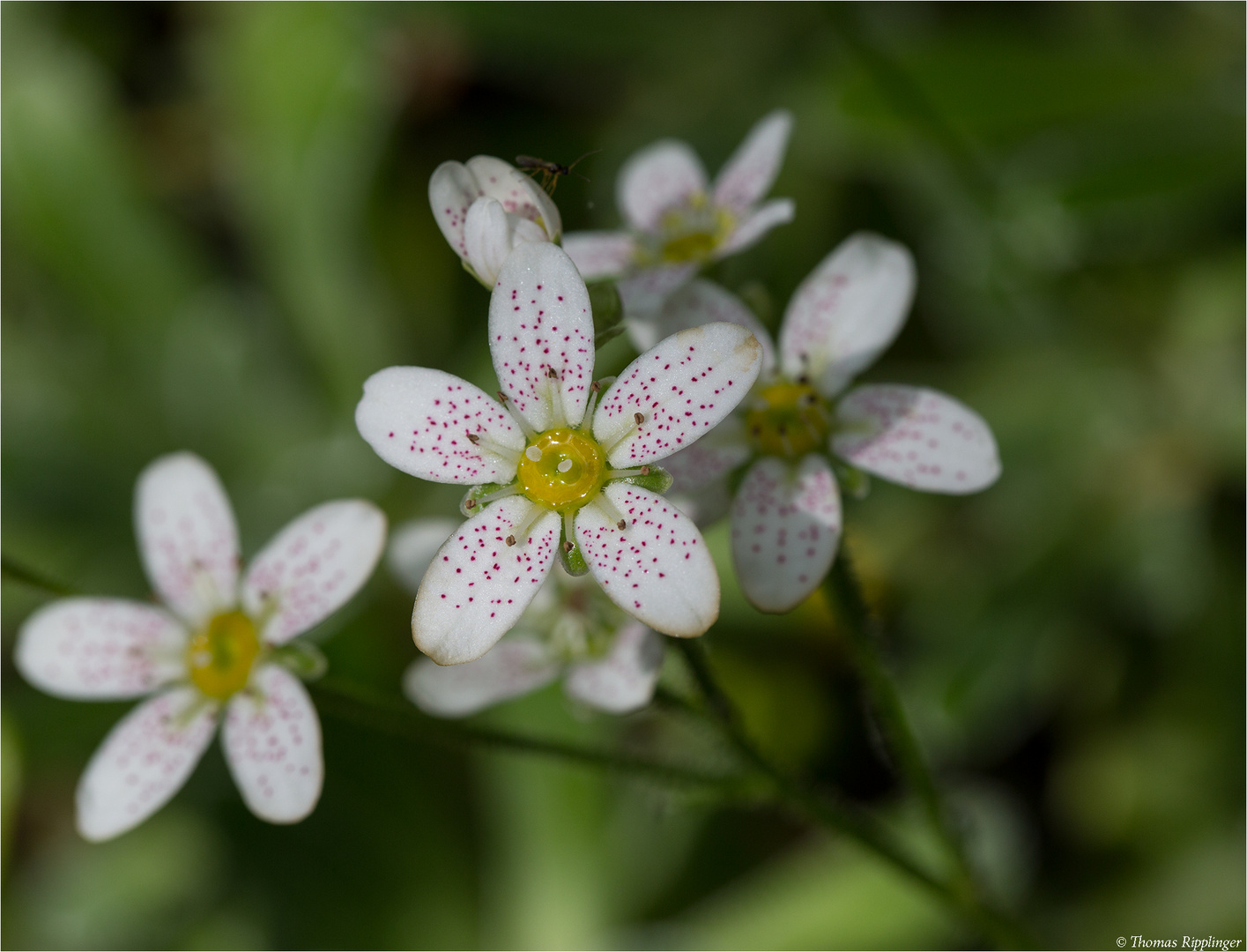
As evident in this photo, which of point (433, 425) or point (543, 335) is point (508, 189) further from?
point (433, 425)

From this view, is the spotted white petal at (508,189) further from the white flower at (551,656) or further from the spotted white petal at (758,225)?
the white flower at (551,656)

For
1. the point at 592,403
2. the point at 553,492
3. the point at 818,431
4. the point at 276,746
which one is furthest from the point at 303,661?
the point at 818,431

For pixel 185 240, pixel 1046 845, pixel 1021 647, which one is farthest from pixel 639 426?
pixel 185 240

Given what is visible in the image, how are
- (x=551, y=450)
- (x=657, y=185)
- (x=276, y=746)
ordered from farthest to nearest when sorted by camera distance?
(x=657, y=185) < (x=276, y=746) < (x=551, y=450)

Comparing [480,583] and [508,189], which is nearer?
[480,583]

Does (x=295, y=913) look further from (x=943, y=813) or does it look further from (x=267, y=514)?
(x=943, y=813)

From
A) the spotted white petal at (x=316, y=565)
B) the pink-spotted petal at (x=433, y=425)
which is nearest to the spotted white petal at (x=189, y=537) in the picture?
the spotted white petal at (x=316, y=565)

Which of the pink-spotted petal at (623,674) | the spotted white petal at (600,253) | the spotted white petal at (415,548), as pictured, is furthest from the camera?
the spotted white petal at (415,548)

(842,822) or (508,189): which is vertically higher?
(508,189)
